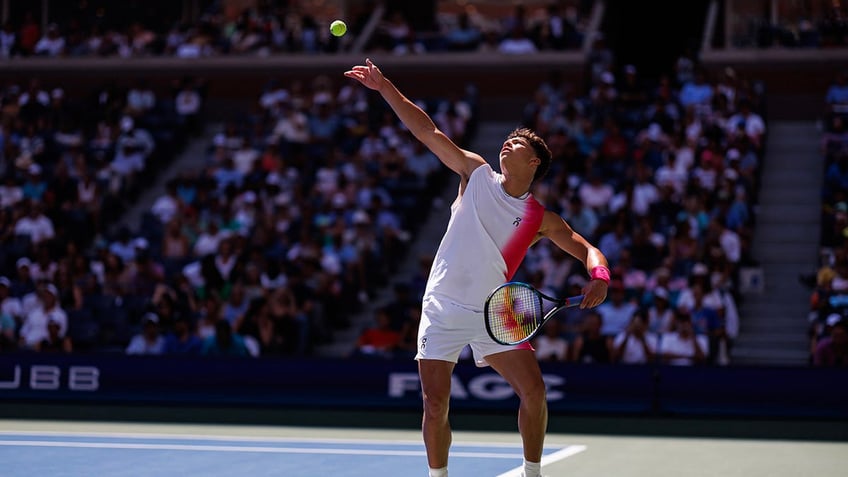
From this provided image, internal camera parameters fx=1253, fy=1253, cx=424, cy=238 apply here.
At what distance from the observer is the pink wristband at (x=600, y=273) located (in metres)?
6.41

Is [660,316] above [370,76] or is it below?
below

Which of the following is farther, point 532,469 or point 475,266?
point 532,469

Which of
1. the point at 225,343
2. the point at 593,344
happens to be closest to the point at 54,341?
the point at 225,343

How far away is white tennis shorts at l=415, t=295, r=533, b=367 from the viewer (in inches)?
263

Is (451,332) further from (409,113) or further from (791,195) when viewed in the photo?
(791,195)

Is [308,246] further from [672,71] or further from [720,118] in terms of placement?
[672,71]

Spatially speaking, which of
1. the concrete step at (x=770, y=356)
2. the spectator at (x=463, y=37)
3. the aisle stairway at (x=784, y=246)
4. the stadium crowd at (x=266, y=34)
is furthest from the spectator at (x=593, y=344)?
the spectator at (x=463, y=37)

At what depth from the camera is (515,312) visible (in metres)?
6.60

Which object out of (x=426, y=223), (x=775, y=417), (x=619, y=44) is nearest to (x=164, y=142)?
(x=426, y=223)

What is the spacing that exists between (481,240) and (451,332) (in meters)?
0.53

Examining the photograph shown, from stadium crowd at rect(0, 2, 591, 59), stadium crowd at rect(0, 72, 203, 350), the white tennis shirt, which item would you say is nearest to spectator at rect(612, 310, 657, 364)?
stadium crowd at rect(0, 72, 203, 350)

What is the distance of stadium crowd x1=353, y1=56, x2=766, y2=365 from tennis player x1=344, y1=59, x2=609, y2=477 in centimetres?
672

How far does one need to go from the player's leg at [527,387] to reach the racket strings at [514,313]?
0.20 metres

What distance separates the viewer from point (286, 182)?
18438mm
